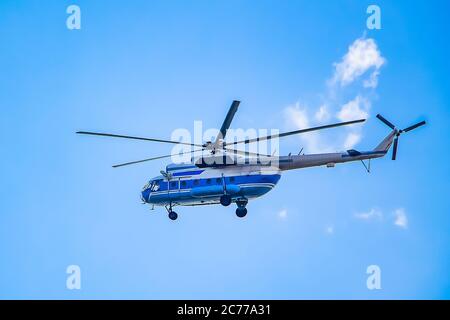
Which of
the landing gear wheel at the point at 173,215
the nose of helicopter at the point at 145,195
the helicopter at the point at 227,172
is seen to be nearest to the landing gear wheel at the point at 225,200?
the helicopter at the point at 227,172

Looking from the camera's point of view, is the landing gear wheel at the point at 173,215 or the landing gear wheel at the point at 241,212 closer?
the landing gear wheel at the point at 241,212

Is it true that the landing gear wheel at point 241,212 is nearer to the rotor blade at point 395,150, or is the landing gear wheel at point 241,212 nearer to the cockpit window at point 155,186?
the cockpit window at point 155,186

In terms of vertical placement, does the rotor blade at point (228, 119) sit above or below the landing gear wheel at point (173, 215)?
above

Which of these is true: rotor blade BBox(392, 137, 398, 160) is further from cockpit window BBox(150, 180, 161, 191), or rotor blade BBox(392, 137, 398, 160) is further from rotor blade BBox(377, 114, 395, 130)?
cockpit window BBox(150, 180, 161, 191)

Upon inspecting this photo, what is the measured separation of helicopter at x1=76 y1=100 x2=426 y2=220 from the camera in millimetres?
38156

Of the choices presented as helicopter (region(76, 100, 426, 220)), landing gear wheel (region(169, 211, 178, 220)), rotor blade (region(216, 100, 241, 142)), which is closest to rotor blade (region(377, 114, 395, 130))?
helicopter (region(76, 100, 426, 220))

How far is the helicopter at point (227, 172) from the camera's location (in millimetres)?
38156

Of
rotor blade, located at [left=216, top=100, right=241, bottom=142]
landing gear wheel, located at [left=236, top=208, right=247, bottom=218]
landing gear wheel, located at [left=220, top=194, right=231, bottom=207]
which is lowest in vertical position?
landing gear wheel, located at [left=236, top=208, right=247, bottom=218]

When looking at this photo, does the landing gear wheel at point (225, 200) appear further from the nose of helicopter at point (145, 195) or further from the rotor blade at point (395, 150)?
the rotor blade at point (395, 150)

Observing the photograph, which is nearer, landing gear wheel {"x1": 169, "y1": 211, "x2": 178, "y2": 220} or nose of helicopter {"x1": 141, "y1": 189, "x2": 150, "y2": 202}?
landing gear wheel {"x1": 169, "y1": 211, "x2": 178, "y2": 220}

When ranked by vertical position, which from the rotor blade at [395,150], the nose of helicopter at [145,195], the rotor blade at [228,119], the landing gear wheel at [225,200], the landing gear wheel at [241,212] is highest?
the rotor blade at [228,119]

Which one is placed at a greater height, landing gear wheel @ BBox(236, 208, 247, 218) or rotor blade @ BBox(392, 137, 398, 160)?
rotor blade @ BBox(392, 137, 398, 160)
